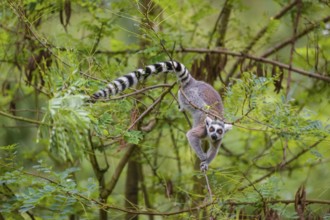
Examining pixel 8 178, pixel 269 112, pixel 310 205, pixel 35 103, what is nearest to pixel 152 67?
pixel 269 112

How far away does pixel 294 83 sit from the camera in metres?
7.03

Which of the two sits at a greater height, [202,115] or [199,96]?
[199,96]

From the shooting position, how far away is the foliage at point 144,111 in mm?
3672

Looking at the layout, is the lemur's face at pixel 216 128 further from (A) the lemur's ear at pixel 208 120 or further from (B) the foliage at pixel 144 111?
(B) the foliage at pixel 144 111

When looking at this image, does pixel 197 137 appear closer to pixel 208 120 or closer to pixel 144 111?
pixel 208 120

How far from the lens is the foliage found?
3.67 metres

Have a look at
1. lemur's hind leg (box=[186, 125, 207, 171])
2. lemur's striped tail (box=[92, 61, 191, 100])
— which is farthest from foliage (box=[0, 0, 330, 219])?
lemur's hind leg (box=[186, 125, 207, 171])

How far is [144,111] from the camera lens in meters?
4.48

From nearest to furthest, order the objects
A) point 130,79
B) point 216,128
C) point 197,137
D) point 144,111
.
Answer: point 130,79 < point 144,111 < point 216,128 < point 197,137

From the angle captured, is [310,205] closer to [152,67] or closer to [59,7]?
[152,67]

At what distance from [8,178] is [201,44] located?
3.42 meters

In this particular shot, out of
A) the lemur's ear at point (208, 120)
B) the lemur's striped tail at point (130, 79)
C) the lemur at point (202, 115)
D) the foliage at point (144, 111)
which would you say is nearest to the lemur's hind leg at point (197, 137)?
the lemur at point (202, 115)

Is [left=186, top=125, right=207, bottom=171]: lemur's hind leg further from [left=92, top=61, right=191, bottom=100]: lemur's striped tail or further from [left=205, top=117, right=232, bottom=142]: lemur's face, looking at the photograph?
[left=92, top=61, right=191, bottom=100]: lemur's striped tail

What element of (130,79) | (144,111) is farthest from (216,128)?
(130,79)
